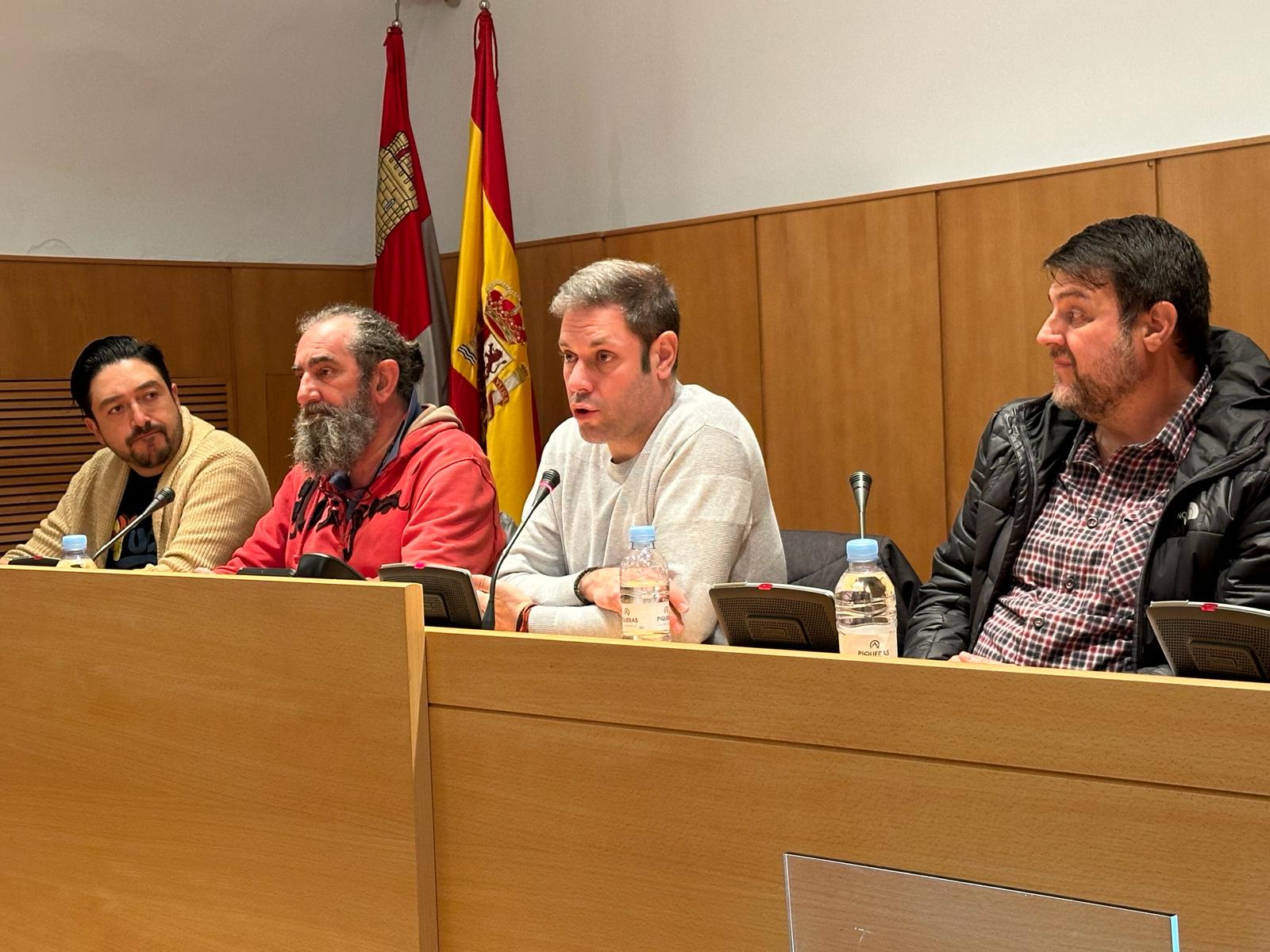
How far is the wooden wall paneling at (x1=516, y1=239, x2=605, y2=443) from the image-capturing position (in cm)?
487

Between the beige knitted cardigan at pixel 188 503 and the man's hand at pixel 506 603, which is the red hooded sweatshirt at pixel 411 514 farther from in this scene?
the man's hand at pixel 506 603

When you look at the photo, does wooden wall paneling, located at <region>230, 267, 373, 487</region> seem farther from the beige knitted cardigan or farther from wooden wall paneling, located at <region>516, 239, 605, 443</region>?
the beige knitted cardigan

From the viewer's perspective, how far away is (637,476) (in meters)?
2.40

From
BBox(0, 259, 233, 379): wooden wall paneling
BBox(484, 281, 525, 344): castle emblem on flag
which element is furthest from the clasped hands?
BBox(0, 259, 233, 379): wooden wall paneling

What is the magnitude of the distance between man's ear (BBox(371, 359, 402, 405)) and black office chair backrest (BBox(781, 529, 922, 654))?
96 centimetres

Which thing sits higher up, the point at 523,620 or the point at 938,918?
the point at 523,620

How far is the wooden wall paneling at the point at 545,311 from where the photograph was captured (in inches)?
192

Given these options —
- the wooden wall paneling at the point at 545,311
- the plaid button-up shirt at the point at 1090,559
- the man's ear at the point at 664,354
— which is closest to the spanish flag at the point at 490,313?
the wooden wall paneling at the point at 545,311

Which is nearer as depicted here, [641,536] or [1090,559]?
[641,536]

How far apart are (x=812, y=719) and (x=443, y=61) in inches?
183

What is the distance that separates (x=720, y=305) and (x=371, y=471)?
179cm

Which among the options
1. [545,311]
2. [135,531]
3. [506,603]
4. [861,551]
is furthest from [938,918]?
[545,311]

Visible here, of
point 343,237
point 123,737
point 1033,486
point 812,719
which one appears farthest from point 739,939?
point 343,237

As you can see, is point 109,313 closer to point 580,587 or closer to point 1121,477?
point 580,587
